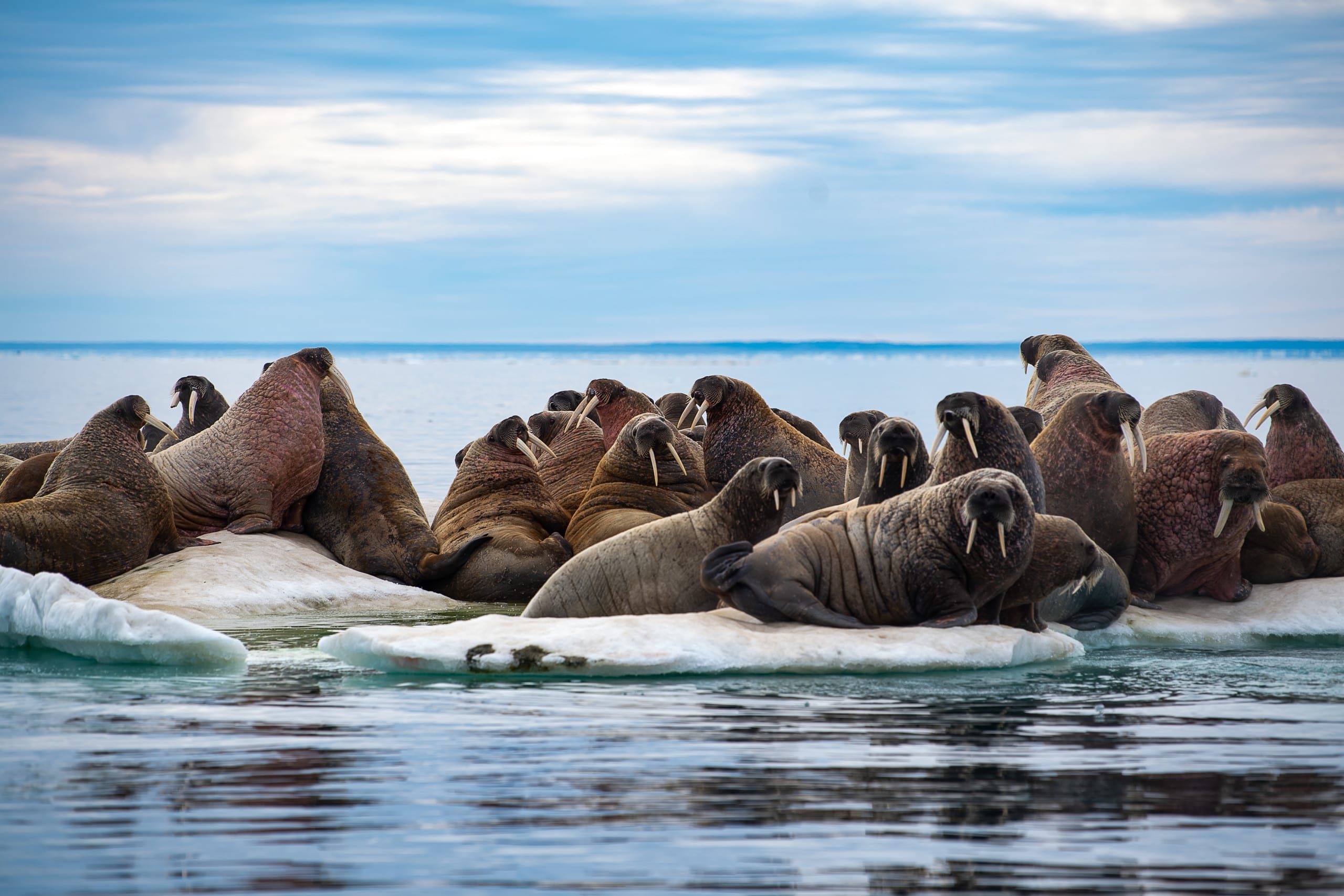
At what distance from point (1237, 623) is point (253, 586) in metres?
6.37

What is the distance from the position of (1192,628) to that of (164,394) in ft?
140

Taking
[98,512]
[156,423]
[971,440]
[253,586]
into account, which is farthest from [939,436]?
[156,423]

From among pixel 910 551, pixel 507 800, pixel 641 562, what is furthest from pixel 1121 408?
pixel 507 800

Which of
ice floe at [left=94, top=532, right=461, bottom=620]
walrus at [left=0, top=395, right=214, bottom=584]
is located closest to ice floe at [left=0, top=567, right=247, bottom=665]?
ice floe at [left=94, top=532, right=461, bottom=620]

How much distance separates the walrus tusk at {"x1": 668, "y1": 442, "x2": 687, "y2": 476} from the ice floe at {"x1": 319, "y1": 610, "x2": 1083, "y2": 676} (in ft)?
11.0

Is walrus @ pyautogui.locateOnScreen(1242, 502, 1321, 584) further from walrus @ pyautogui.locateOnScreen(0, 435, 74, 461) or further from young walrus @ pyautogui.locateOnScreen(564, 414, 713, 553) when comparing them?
walrus @ pyautogui.locateOnScreen(0, 435, 74, 461)

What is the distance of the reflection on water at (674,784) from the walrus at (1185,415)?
4.06m

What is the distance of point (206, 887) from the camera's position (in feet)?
13.0

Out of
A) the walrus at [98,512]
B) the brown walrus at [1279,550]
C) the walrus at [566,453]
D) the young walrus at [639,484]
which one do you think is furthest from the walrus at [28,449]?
the brown walrus at [1279,550]

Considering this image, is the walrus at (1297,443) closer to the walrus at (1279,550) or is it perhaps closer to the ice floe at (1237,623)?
the walrus at (1279,550)

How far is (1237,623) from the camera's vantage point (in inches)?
348

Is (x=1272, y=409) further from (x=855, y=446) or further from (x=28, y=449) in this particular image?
(x=28, y=449)

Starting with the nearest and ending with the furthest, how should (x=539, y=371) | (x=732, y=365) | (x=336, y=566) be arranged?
(x=336, y=566) → (x=539, y=371) → (x=732, y=365)

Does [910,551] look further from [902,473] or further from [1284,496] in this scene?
[1284,496]
